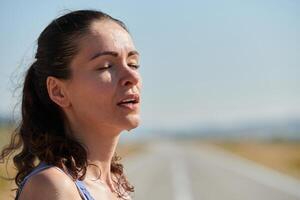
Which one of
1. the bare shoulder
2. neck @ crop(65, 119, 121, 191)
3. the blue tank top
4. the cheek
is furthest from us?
neck @ crop(65, 119, 121, 191)

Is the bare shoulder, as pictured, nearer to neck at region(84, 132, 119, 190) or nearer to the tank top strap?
the tank top strap

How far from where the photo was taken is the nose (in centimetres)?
234

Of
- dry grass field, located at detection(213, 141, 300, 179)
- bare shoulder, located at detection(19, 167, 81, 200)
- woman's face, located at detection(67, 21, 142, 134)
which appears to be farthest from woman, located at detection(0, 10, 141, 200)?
dry grass field, located at detection(213, 141, 300, 179)

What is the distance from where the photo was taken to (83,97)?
236 cm

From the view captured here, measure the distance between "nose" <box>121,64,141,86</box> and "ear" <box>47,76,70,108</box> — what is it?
0.22 metres

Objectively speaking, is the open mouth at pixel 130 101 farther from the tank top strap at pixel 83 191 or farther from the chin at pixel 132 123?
the tank top strap at pixel 83 191

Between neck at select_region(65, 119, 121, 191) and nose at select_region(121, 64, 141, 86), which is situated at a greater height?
nose at select_region(121, 64, 141, 86)

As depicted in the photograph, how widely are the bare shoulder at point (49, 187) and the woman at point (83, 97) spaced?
120mm

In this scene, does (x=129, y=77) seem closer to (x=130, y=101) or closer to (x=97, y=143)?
(x=130, y=101)

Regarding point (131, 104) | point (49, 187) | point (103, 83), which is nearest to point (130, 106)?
point (131, 104)

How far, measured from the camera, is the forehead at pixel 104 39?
237 centimetres

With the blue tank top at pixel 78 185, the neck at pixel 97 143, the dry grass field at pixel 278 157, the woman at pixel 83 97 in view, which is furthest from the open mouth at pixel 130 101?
the dry grass field at pixel 278 157

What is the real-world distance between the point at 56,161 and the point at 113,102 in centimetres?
29

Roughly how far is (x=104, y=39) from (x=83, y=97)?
0.22 meters
